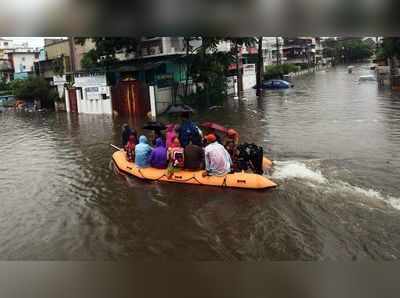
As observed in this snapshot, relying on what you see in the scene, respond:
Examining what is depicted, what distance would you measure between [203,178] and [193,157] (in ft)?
1.99

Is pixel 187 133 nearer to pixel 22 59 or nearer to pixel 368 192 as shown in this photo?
pixel 368 192

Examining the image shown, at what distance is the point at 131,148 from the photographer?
12906 millimetres

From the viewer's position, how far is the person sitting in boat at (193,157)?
36.1 ft

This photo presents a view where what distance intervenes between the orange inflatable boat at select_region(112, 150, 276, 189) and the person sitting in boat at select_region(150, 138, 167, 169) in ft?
0.49

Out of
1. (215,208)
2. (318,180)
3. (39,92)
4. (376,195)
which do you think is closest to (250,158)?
(318,180)

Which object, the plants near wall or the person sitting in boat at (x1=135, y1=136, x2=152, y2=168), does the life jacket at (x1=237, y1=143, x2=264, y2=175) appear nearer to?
the person sitting in boat at (x1=135, y1=136, x2=152, y2=168)

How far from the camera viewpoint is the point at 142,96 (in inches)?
1140

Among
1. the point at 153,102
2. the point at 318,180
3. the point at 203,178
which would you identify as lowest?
the point at 318,180

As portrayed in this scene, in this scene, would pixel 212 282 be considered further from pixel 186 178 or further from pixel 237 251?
pixel 186 178

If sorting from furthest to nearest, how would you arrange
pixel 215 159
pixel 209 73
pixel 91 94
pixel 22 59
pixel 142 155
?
pixel 22 59
pixel 209 73
pixel 91 94
pixel 142 155
pixel 215 159

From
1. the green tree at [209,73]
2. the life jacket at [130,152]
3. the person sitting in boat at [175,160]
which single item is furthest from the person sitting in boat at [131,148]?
the green tree at [209,73]

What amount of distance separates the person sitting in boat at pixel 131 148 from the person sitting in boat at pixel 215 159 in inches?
110

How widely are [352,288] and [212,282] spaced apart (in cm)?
31

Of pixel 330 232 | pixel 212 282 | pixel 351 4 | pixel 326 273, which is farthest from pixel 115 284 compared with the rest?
pixel 330 232
